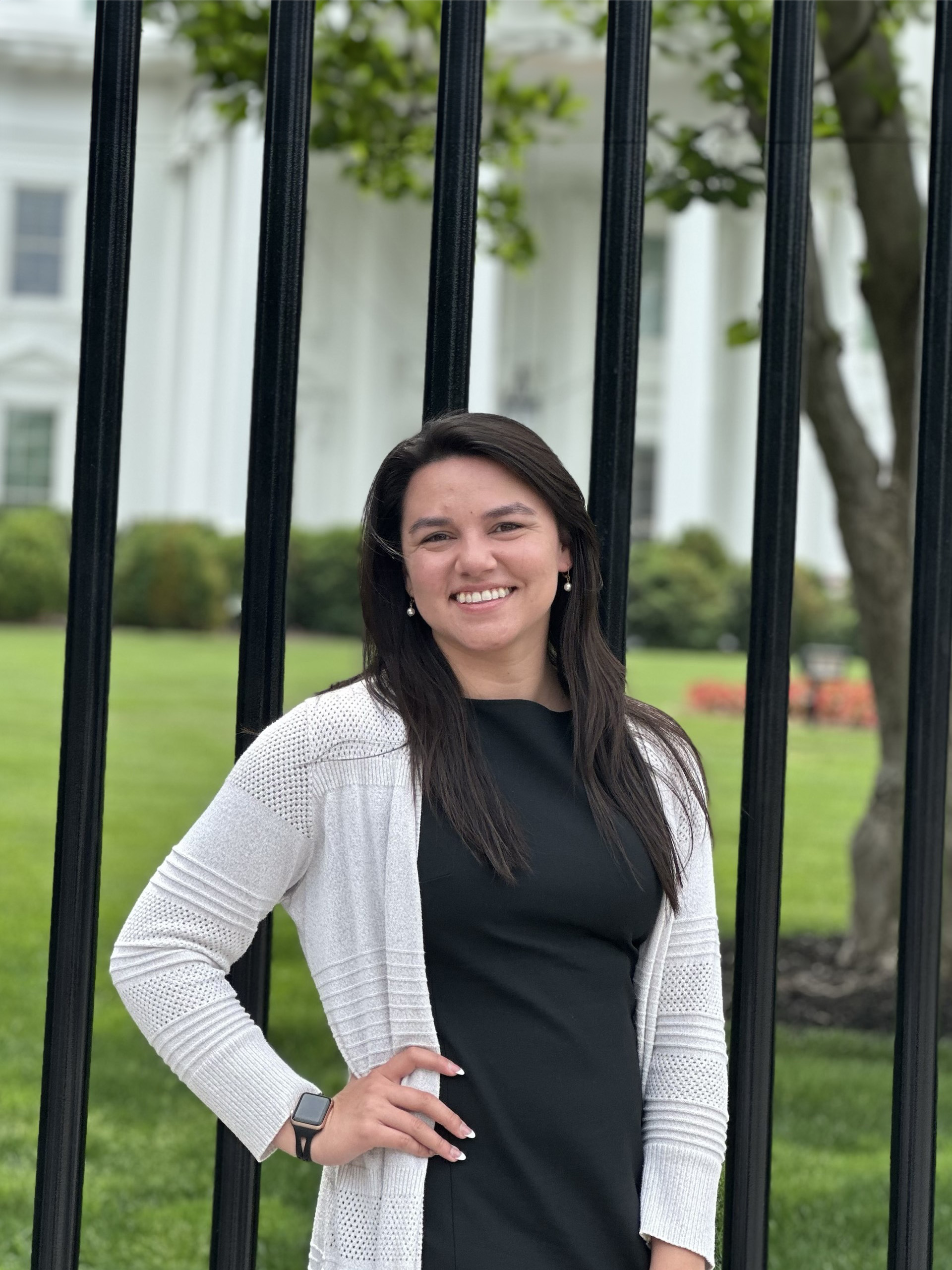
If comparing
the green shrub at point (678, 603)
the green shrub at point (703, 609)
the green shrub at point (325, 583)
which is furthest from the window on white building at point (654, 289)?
the green shrub at point (325, 583)

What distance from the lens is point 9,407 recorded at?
1997 centimetres

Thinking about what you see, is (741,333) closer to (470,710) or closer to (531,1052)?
(470,710)

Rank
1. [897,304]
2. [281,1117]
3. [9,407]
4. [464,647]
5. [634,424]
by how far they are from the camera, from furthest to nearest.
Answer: [9,407], [897,304], [634,424], [464,647], [281,1117]

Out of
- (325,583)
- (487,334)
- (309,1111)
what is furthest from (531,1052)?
(487,334)

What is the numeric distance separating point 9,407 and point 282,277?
63.1 feet

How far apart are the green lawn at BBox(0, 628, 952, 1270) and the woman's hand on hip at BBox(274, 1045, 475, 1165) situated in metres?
2.20

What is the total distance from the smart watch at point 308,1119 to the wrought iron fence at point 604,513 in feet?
0.70

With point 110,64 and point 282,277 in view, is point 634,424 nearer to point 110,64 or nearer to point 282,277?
point 282,277

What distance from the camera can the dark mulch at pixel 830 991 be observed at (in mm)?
5453

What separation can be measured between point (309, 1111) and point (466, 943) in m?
0.26

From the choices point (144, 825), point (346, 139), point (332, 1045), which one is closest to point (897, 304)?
point (346, 139)

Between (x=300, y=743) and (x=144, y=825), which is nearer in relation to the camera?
(x=300, y=743)

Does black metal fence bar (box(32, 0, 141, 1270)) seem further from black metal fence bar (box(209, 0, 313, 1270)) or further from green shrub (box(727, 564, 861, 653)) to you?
green shrub (box(727, 564, 861, 653))

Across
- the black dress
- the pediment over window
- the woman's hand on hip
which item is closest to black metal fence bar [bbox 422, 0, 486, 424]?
the black dress
